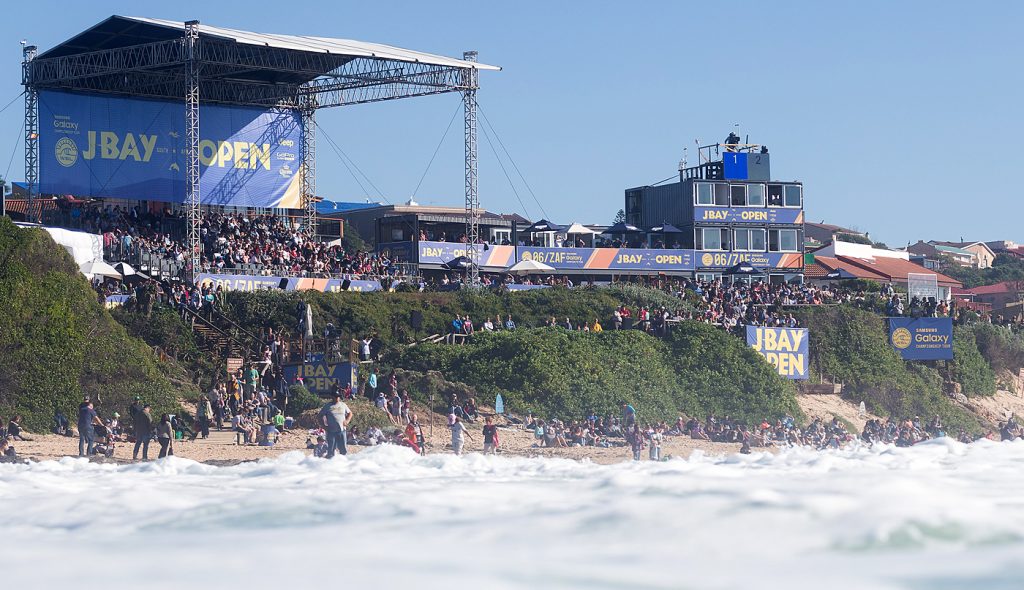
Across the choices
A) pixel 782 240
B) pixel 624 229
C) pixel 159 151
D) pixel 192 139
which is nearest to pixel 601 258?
pixel 624 229

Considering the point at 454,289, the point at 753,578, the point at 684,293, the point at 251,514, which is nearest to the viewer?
the point at 753,578

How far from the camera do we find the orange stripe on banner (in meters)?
56.1

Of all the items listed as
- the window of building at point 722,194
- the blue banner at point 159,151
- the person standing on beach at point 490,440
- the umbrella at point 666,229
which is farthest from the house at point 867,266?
the person standing on beach at point 490,440

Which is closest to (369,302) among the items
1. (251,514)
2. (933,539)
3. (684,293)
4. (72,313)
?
(72,313)

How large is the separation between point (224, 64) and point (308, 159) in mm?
10214

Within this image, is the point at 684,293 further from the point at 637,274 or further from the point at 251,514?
the point at 251,514

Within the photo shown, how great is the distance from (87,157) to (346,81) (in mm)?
9786

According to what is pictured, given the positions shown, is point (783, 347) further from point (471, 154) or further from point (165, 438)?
point (165, 438)

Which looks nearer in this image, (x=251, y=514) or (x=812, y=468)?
(x=251, y=514)

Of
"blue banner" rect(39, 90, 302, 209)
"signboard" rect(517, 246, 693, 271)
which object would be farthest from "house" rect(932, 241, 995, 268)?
"blue banner" rect(39, 90, 302, 209)

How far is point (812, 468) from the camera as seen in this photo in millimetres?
17609

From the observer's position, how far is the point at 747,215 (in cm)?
6097

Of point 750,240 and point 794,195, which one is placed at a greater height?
point 794,195

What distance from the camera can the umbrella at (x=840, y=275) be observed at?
209 feet
